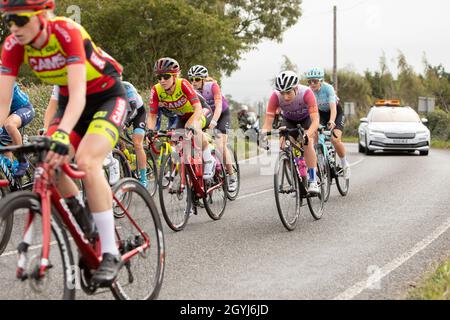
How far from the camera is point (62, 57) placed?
4.48 m

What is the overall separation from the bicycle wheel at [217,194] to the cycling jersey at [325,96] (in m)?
2.90

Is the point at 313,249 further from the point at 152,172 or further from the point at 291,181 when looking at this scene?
the point at 152,172

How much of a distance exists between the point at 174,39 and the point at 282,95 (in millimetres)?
27168

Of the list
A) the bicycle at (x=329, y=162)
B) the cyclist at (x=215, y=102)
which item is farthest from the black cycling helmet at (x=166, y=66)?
the bicycle at (x=329, y=162)

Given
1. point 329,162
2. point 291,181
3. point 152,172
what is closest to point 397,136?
point 329,162

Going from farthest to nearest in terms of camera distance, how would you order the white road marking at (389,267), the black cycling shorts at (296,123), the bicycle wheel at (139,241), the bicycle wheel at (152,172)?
the bicycle wheel at (152,172) < the black cycling shorts at (296,123) < the white road marking at (389,267) < the bicycle wheel at (139,241)

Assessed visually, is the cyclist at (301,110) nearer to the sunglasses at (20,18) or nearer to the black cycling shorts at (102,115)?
the black cycling shorts at (102,115)

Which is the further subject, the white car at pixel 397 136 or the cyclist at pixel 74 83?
the white car at pixel 397 136

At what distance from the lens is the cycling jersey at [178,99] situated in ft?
29.0

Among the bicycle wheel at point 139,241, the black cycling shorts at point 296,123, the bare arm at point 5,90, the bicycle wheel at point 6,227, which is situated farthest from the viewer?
the black cycling shorts at point 296,123

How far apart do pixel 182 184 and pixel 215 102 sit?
9.48ft

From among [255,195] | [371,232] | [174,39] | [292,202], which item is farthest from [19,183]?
[174,39]

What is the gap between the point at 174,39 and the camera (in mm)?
35594

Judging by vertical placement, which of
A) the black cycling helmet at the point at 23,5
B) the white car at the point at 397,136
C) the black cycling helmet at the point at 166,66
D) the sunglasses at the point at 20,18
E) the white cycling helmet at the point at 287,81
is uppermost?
the black cycling helmet at the point at 23,5
